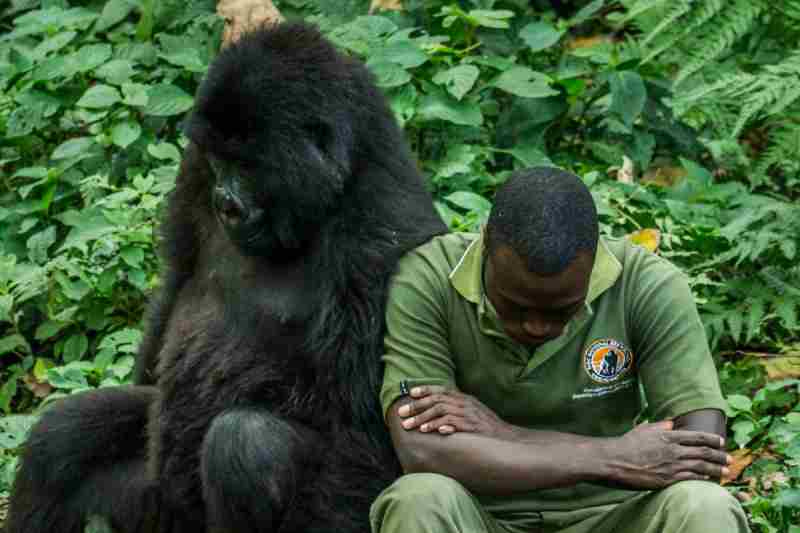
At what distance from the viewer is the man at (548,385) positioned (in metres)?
4.48

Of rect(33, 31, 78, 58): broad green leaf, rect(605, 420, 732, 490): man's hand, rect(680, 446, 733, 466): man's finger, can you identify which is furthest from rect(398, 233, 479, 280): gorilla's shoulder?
rect(33, 31, 78, 58): broad green leaf

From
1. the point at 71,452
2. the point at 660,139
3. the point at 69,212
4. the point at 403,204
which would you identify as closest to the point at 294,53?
the point at 403,204

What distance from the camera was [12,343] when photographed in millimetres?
7195

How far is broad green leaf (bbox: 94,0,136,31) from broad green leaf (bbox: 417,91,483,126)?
2000 millimetres

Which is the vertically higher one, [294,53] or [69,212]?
[294,53]

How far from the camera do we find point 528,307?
455 centimetres

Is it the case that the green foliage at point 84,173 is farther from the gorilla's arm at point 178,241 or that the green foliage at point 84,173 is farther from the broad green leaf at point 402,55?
the broad green leaf at point 402,55

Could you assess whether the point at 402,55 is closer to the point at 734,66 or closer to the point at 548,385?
the point at 734,66

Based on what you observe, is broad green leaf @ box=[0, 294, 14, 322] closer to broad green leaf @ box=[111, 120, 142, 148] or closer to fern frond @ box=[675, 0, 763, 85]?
broad green leaf @ box=[111, 120, 142, 148]

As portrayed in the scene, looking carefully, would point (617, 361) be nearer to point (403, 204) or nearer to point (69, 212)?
point (403, 204)

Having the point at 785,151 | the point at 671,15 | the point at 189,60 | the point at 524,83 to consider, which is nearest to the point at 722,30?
the point at 671,15

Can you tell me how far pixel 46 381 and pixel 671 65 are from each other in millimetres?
3822

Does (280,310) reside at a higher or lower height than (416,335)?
lower

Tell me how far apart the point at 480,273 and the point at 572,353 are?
1.29 feet
